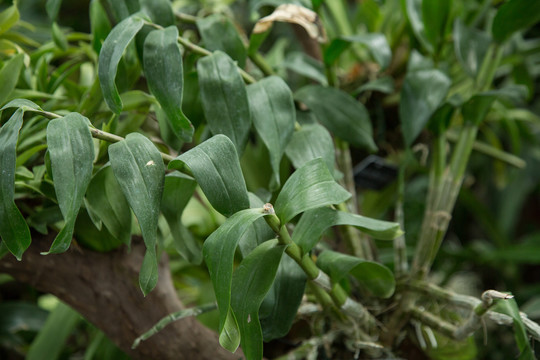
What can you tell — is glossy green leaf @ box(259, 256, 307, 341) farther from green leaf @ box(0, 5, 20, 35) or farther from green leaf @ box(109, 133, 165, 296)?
green leaf @ box(0, 5, 20, 35)

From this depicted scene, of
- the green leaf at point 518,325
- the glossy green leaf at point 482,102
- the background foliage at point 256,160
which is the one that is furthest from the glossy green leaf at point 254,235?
the glossy green leaf at point 482,102

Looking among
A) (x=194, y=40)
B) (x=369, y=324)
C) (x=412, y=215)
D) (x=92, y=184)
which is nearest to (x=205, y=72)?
(x=92, y=184)

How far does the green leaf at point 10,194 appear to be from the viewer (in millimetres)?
417

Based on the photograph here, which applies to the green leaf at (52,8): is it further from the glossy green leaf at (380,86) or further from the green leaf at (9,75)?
the glossy green leaf at (380,86)

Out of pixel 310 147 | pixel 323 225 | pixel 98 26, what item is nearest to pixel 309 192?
pixel 323 225

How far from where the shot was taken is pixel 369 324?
64 cm

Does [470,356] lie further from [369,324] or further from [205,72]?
[205,72]

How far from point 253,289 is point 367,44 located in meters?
0.43

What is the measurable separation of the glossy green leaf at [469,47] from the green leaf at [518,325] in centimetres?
37

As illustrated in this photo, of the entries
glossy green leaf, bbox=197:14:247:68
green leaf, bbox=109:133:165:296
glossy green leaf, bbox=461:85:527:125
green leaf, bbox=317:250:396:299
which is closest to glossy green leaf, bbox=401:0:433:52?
glossy green leaf, bbox=461:85:527:125

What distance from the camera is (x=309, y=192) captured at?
17.1 inches

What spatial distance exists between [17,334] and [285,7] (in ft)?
2.42

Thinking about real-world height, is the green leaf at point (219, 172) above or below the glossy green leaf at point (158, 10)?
below

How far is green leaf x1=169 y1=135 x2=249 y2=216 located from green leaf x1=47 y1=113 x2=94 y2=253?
0.22 ft
